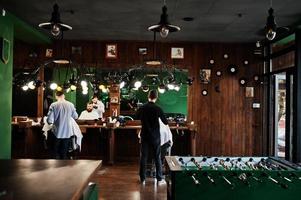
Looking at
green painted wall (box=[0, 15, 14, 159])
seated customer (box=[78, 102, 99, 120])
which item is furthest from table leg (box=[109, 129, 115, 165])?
green painted wall (box=[0, 15, 14, 159])

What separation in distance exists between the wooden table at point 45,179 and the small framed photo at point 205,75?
19.5 ft

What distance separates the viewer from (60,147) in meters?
6.60

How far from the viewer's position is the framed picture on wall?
5.68 m

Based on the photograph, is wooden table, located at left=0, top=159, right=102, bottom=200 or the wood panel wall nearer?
wooden table, located at left=0, top=159, right=102, bottom=200

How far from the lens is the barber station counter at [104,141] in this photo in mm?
7723

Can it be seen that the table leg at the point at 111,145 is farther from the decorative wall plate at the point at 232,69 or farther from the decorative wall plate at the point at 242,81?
the decorative wall plate at the point at 242,81

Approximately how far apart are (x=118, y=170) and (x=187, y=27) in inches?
126

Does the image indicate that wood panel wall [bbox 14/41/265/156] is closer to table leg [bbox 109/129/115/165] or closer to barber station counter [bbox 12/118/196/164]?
barber station counter [bbox 12/118/196/164]

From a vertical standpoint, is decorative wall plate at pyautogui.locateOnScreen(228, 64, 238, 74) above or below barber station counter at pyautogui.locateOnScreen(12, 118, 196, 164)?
above

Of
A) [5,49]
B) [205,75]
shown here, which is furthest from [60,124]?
[205,75]

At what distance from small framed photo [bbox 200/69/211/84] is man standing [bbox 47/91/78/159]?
346 cm

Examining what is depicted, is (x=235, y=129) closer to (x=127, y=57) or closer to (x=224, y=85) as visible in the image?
(x=224, y=85)

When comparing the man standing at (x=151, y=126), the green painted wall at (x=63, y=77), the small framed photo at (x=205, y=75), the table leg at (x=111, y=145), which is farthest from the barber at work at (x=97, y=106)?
the man standing at (x=151, y=126)

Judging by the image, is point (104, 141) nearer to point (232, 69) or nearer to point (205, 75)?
point (205, 75)
